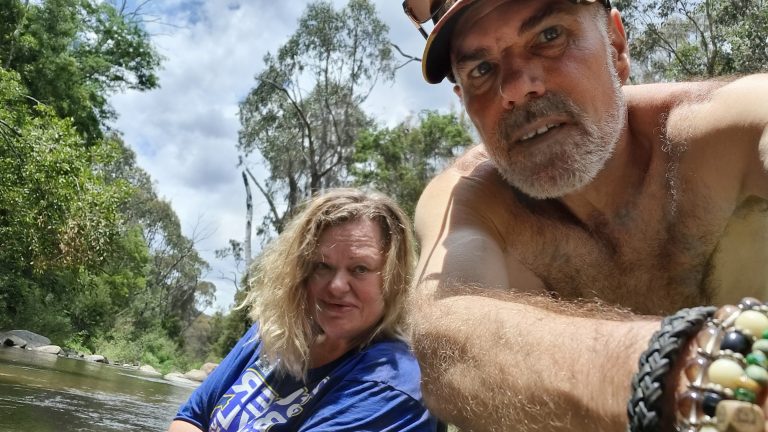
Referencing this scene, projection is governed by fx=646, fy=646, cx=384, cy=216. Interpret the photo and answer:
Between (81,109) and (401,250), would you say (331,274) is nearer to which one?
(401,250)

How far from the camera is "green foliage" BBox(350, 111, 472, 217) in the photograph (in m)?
20.3

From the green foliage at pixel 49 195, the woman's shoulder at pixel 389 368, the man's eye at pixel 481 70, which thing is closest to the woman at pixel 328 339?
the woman's shoulder at pixel 389 368

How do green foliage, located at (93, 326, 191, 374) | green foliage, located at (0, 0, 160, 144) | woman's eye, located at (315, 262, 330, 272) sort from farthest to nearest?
green foliage, located at (93, 326, 191, 374) < green foliage, located at (0, 0, 160, 144) < woman's eye, located at (315, 262, 330, 272)

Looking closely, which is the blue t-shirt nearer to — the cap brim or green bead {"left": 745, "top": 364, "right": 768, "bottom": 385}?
the cap brim

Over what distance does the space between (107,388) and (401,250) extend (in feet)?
38.5

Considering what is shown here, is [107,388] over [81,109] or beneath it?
A: beneath

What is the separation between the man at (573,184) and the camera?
1283 mm

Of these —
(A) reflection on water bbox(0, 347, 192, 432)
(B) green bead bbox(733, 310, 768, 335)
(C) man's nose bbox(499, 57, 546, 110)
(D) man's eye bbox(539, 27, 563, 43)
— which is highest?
(D) man's eye bbox(539, 27, 563, 43)

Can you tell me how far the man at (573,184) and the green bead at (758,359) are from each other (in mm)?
386

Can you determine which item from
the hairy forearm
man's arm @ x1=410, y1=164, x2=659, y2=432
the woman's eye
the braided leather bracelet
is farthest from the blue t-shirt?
the braided leather bracelet

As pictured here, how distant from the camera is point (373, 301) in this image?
2.25 m

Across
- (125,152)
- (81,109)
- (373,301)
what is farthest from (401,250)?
(125,152)

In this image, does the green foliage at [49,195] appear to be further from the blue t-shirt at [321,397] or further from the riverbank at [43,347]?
the blue t-shirt at [321,397]

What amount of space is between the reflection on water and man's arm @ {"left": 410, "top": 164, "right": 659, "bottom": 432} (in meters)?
6.11
